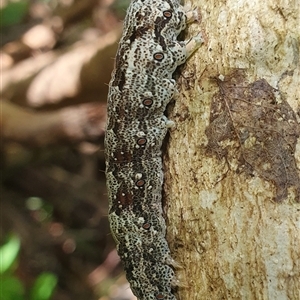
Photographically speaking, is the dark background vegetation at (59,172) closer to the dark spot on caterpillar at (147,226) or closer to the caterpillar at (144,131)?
the caterpillar at (144,131)

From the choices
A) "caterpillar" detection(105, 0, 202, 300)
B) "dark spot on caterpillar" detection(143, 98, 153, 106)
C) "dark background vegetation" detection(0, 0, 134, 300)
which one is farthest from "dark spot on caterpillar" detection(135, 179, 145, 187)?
"dark background vegetation" detection(0, 0, 134, 300)

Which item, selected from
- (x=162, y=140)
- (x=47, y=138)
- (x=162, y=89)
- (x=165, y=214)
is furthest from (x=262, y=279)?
(x=47, y=138)

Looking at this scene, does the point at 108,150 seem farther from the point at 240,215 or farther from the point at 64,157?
the point at 64,157

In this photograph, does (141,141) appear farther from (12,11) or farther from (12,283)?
(12,11)

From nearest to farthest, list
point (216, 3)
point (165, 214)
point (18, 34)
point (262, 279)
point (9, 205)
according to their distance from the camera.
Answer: point (262, 279) → point (216, 3) → point (165, 214) → point (9, 205) → point (18, 34)

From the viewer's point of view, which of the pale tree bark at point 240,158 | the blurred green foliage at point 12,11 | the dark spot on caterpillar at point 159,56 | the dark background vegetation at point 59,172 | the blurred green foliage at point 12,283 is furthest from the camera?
the blurred green foliage at point 12,11

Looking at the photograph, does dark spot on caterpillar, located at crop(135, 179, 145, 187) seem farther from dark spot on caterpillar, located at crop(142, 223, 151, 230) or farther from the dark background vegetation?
the dark background vegetation

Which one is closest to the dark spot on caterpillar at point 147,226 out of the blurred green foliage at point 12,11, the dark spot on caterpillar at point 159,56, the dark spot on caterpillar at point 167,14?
the dark spot on caterpillar at point 159,56

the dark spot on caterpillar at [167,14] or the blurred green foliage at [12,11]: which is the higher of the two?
the dark spot on caterpillar at [167,14]
